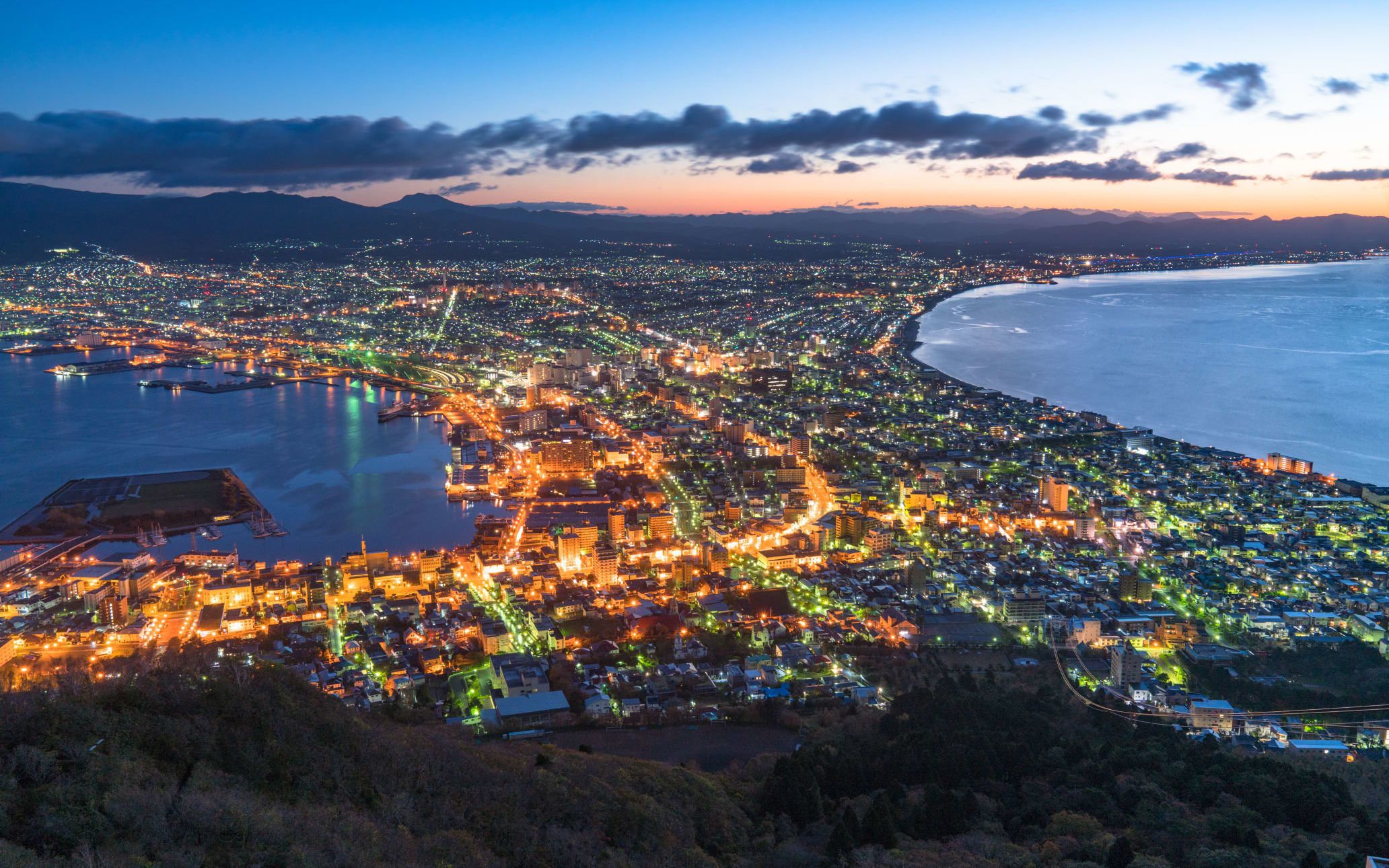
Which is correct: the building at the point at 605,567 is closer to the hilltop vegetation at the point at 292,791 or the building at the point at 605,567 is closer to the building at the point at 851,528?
the building at the point at 851,528

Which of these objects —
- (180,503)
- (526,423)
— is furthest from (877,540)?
(526,423)

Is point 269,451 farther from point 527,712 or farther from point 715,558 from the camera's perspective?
point 527,712

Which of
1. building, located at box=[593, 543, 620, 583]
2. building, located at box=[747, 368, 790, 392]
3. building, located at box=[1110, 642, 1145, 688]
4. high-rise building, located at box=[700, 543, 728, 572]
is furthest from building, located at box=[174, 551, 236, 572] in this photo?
building, located at box=[747, 368, 790, 392]

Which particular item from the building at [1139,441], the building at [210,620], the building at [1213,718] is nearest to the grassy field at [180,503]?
the building at [210,620]

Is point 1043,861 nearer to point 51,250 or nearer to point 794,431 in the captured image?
point 794,431

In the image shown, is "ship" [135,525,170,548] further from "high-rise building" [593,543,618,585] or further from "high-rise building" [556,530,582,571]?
"high-rise building" [593,543,618,585]

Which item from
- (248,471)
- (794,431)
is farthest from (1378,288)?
(248,471)
